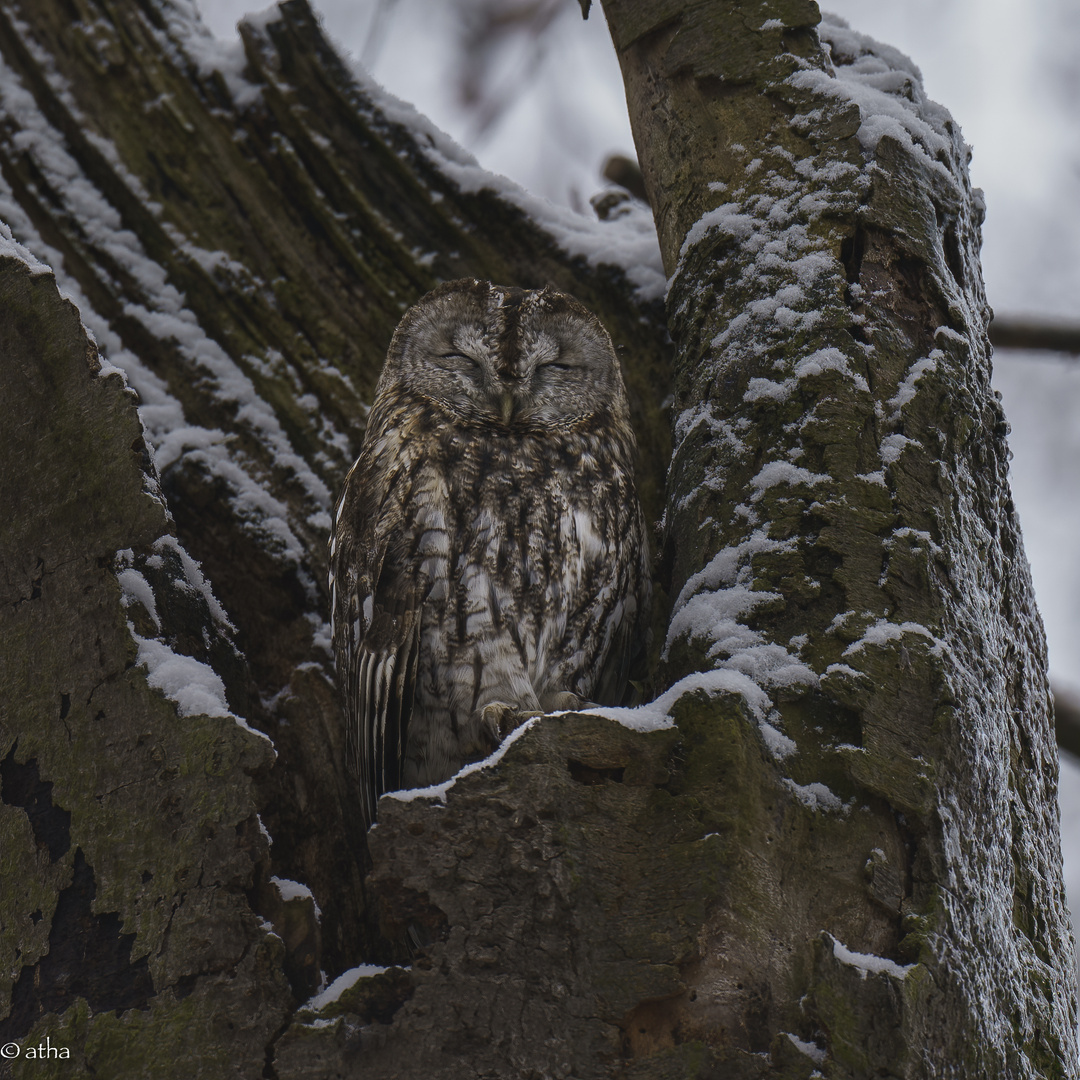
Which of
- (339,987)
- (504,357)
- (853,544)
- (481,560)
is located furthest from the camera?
(504,357)

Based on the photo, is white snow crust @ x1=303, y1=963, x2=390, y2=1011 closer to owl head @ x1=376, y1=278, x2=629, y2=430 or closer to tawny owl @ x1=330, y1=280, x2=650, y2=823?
tawny owl @ x1=330, y1=280, x2=650, y2=823

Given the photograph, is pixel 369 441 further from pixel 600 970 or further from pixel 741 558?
pixel 600 970

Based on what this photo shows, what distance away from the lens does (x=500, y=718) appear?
79.7 inches

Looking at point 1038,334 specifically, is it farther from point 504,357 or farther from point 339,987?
point 339,987

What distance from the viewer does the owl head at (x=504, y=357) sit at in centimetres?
246

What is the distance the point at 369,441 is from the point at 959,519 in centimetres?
137

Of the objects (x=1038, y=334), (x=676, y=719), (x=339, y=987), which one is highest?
(x=1038, y=334)

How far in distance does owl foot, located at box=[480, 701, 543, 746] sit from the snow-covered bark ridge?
0.41 meters

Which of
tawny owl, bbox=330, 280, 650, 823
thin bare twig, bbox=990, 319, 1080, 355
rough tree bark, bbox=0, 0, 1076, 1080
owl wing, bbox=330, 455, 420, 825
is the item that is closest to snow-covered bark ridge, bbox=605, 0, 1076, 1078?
rough tree bark, bbox=0, 0, 1076, 1080

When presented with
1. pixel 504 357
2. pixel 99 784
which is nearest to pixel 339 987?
pixel 99 784

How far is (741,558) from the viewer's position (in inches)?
66.4

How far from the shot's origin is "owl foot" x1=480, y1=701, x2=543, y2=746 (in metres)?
2.01

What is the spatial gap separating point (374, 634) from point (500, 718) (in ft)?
1.05

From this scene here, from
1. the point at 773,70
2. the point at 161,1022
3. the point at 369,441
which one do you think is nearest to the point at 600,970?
the point at 161,1022
